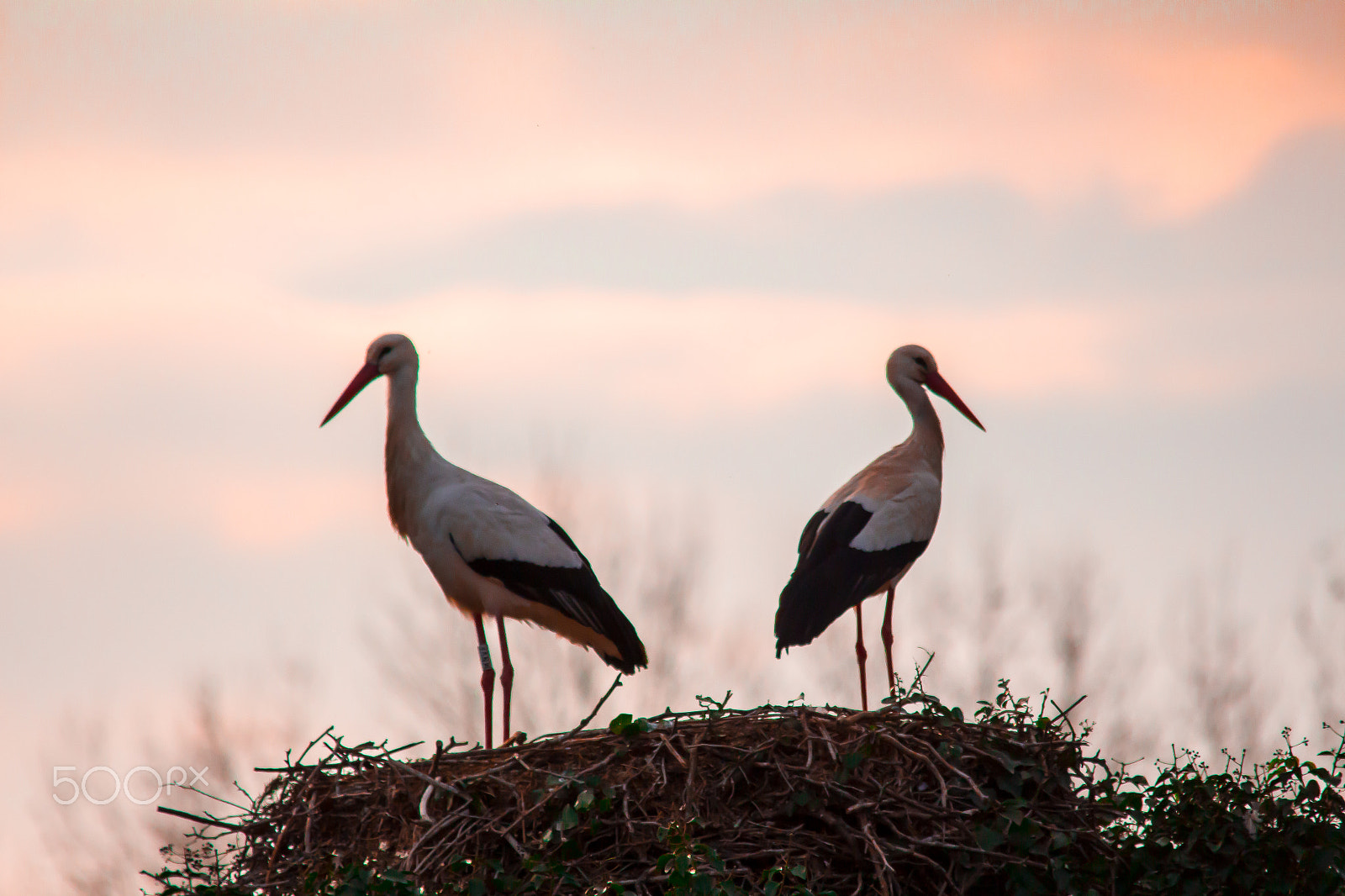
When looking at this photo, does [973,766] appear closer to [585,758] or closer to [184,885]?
[585,758]

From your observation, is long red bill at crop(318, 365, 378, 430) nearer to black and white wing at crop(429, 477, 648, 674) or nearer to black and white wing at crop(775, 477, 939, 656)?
black and white wing at crop(429, 477, 648, 674)

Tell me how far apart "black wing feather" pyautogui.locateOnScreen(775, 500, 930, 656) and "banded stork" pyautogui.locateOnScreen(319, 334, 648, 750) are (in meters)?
0.83

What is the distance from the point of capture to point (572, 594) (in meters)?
7.92

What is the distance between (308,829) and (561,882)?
109cm

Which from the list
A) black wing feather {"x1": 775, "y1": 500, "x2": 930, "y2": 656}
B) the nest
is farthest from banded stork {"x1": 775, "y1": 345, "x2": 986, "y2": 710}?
the nest

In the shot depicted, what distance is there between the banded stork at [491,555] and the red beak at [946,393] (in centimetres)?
231

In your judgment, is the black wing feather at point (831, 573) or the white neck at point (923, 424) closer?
the black wing feather at point (831, 573)

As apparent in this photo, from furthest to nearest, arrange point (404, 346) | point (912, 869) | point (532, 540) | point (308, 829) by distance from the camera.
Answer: point (404, 346)
point (532, 540)
point (308, 829)
point (912, 869)

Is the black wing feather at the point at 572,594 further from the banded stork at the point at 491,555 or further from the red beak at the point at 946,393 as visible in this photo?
the red beak at the point at 946,393

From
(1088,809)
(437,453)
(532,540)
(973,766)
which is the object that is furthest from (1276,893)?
(437,453)

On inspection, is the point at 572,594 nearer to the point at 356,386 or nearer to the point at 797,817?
the point at 356,386

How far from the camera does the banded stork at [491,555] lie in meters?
7.82

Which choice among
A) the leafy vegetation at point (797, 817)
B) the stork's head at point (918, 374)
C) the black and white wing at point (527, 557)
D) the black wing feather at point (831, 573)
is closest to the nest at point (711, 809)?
the leafy vegetation at point (797, 817)

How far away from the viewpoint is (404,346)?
27.5ft
